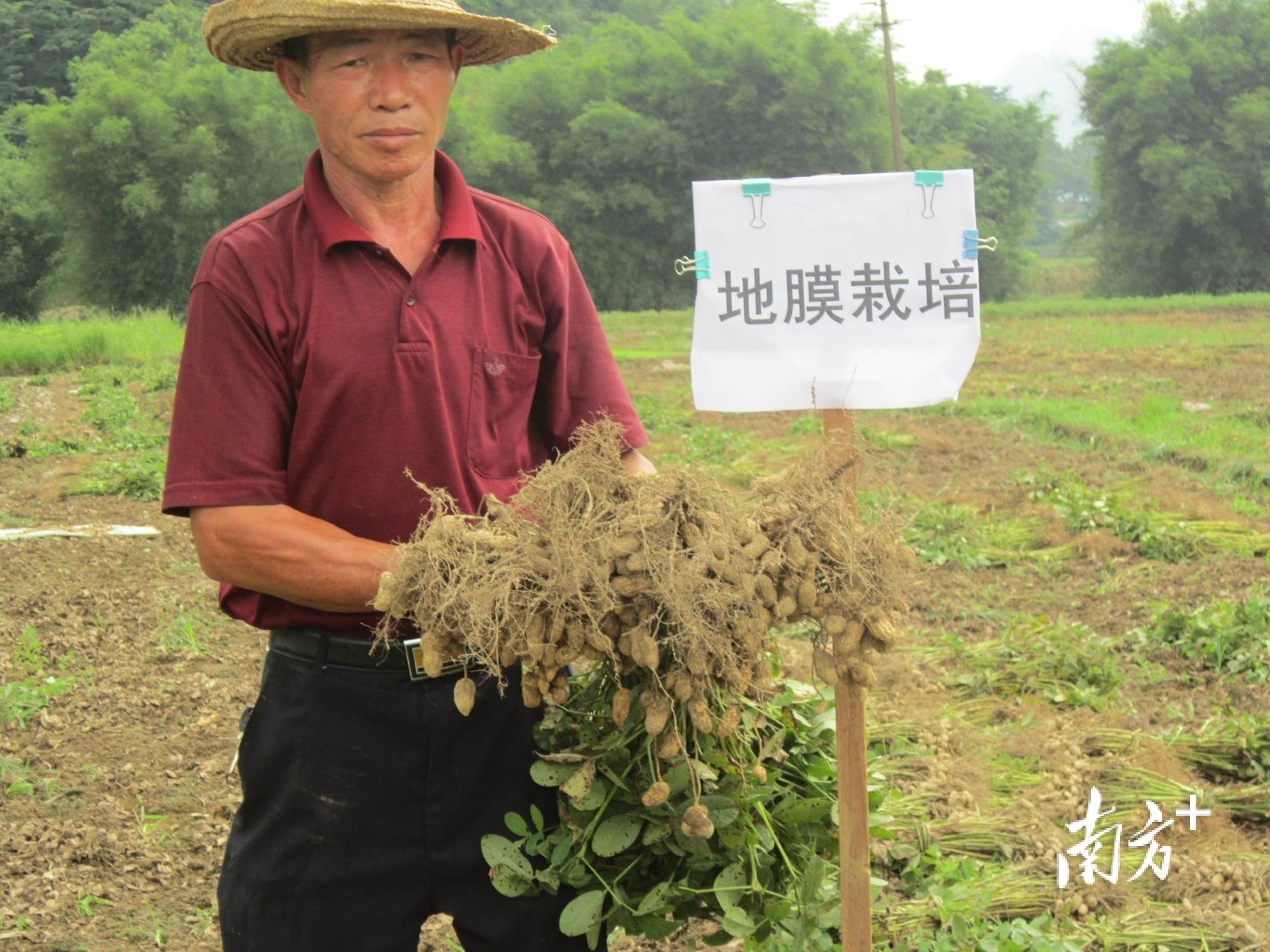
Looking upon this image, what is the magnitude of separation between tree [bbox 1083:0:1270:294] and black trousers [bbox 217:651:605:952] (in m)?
33.3

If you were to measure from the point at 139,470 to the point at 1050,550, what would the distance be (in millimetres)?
5580

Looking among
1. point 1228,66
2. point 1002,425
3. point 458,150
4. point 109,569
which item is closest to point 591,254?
point 458,150

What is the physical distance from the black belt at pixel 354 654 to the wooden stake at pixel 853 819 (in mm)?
547

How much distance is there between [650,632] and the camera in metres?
1.51

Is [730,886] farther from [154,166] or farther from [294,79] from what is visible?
[154,166]

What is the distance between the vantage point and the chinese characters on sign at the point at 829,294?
1.91 m

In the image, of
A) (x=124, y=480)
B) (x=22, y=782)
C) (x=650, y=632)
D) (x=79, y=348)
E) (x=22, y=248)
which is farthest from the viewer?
(x=22, y=248)

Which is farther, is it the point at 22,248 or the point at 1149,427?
the point at 22,248

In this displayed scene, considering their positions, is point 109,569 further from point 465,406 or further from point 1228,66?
point 1228,66

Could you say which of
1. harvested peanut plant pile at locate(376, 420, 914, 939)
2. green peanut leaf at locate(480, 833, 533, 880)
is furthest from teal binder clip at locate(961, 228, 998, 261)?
green peanut leaf at locate(480, 833, 533, 880)

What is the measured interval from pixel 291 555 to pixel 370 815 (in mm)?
415

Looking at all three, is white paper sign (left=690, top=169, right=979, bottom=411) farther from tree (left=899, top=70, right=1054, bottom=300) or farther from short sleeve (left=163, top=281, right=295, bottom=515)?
tree (left=899, top=70, right=1054, bottom=300)

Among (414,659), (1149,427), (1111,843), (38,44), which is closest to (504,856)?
(414,659)

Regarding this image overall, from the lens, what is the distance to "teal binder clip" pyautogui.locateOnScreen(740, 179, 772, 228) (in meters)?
1.88
